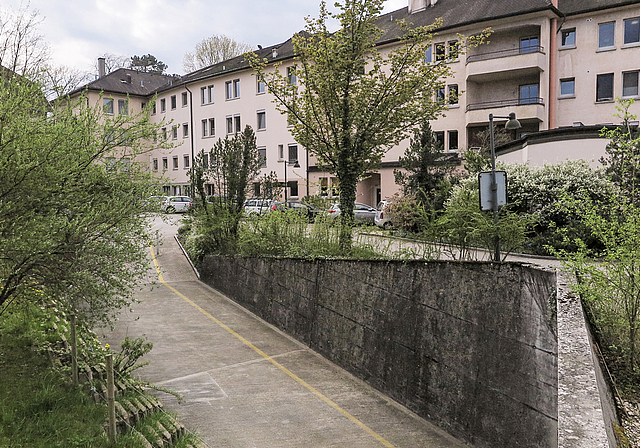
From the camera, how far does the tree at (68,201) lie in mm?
6527

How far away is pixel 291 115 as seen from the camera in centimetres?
1608

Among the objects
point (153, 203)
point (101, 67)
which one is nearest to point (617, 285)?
point (153, 203)

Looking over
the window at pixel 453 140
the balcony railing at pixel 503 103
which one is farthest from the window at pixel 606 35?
the window at pixel 453 140

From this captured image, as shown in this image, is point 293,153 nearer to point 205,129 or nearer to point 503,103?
point 205,129

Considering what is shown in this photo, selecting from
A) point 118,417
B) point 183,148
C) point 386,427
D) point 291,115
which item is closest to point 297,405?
point 386,427

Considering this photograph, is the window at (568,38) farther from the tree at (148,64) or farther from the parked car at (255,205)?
the tree at (148,64)

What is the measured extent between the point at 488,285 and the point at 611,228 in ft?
9.17

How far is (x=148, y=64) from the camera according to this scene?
288ft

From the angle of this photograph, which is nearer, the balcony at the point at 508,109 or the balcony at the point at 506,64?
the balcony at the point at 508,109

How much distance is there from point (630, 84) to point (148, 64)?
74530 mm

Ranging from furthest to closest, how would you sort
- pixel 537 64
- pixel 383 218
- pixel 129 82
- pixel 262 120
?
pixel 129 82 → pixel 262 120 → pixel 537 64 → pixel 383 218

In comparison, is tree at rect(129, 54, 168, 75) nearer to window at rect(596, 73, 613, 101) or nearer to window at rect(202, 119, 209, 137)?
window at rect(202, 119, 209, 137)

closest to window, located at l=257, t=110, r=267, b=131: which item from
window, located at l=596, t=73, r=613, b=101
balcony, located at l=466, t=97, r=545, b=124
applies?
balcony, located at l=466, t=97, r=545, b=124

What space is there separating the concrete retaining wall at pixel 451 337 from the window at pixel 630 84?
89.2ft
